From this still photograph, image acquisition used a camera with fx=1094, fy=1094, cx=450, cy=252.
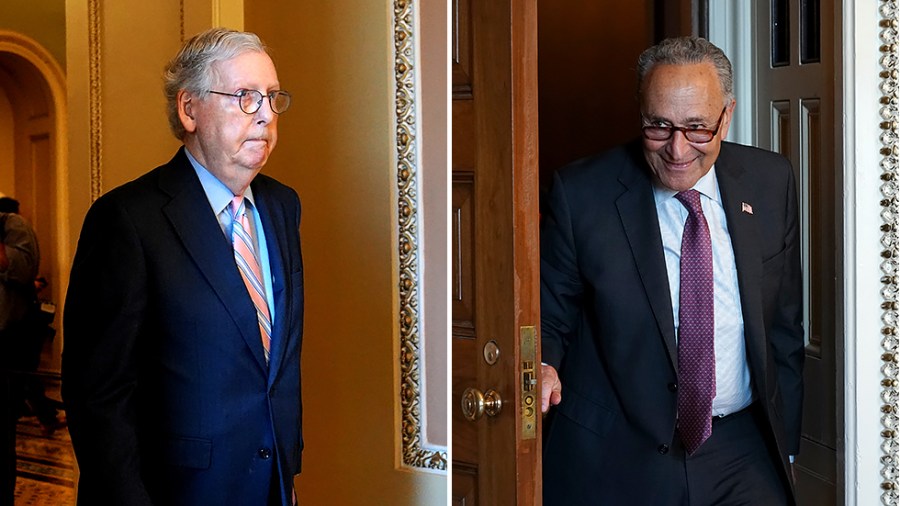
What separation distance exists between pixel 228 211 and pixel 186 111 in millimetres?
229

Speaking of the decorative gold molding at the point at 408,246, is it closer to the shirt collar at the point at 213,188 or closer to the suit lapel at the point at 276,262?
the suit lapel at the point at 276,262

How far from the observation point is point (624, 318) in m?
2.69

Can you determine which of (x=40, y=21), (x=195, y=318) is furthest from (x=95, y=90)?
(x=195, y=318)

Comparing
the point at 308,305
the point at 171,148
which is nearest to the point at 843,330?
the point at 308,305

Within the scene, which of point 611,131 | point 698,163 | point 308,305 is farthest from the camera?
point 611,131

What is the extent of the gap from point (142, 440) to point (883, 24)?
2318 mm

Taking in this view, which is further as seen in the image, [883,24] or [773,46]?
[773,46]

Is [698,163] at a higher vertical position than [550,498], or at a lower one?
higher

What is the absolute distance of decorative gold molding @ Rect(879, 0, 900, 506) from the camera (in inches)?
123

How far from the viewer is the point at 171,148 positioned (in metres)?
3.23

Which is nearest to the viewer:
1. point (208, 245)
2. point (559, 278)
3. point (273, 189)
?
point (208, 245)

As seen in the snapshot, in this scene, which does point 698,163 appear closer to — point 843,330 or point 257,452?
point 843,330

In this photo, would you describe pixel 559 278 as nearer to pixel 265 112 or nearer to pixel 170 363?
pixel 265 112

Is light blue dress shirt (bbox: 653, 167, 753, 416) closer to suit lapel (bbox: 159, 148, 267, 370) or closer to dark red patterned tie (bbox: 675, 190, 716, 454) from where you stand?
dark red patterned tie (bbox: 675, 190, 716, 454)
